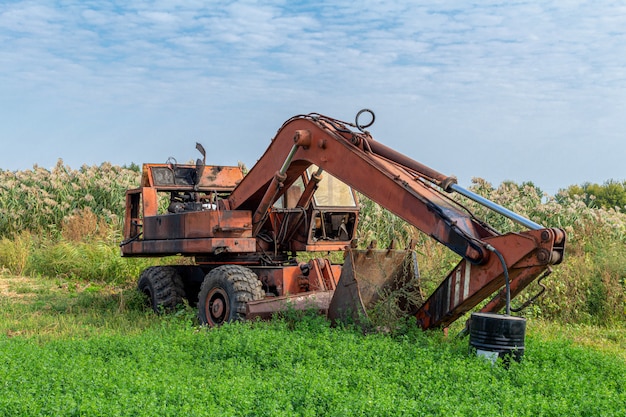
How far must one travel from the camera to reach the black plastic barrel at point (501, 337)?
7.38 metres

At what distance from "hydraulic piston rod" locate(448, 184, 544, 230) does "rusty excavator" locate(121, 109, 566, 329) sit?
17 millimetres

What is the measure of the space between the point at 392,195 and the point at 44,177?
54.9 feet

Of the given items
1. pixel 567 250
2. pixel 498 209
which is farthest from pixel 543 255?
pixel 567 250

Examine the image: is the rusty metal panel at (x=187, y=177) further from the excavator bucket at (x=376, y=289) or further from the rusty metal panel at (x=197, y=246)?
the excavator bucket at (x=376, y=289)

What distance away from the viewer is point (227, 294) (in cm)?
1028

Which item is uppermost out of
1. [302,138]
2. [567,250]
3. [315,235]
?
[302,138]

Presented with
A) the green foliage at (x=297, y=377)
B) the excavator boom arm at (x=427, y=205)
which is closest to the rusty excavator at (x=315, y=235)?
the excavator boom arm at (x=427, y=205)

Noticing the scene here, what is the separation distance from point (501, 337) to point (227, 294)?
4214 millimetres

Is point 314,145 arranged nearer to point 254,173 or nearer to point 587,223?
point 254,173

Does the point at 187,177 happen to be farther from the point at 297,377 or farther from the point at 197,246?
the point at 297,377

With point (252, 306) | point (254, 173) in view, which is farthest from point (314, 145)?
point (252, 306)

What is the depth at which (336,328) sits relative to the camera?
8.90 m

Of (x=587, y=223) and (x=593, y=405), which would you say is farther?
(x=587, y=223)

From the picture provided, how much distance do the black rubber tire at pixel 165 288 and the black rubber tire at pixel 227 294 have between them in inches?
61.3
